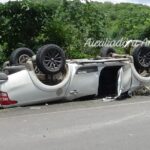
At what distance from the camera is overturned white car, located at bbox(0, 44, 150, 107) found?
10.9 m

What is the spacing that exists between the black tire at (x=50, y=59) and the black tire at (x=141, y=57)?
2.07m

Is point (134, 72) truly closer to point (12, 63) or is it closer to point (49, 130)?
point (12, 63)

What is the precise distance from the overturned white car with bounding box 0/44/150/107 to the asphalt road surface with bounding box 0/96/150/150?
26 centimetres

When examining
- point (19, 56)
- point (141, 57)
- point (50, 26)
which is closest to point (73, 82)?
point (19, 56)

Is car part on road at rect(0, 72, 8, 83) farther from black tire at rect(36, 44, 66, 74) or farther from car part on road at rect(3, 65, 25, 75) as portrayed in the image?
black tire at rect(36, 44, 66, 74)

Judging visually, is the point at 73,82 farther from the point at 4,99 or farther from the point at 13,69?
the point at 4,99

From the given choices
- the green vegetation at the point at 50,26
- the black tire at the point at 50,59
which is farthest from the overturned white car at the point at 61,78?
the green vegetation at the point at 50,26

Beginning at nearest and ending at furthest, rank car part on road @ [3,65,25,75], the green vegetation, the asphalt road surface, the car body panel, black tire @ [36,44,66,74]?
1. the asphalt road surface
2. the car body panel
3. black tire @ [36,44,66,74]
4. car part on road @ [3,65,25,75]
5. the green vegetation

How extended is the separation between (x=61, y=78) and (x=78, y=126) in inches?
115

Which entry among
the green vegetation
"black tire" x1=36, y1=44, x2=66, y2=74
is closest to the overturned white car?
"black tire" x1=36, y1=44, x2=66, y2=74

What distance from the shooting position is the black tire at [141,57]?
1266cm

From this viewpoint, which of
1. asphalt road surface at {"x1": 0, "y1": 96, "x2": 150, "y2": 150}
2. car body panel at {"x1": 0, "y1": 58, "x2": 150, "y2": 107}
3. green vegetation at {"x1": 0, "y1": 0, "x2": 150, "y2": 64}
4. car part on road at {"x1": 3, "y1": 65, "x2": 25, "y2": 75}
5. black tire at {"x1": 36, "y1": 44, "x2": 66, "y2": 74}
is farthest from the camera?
green vegetation at {"x1": 0, "y1": 0, "x2": 150, "y2": 64}

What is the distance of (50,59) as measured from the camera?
37.2ft

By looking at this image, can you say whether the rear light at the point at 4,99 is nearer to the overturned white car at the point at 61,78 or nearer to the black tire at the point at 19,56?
the overturned white car at the point at 61,78
